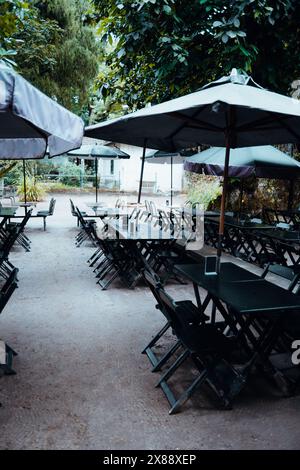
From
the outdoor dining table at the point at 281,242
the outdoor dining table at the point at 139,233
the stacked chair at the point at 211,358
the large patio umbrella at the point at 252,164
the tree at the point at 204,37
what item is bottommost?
the stacked chair at the point at 211,358

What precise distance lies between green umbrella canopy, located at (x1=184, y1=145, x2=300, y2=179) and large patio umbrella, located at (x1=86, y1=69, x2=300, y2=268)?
4.90 feet

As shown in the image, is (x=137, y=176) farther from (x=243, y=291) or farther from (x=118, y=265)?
(x=243, y=291)

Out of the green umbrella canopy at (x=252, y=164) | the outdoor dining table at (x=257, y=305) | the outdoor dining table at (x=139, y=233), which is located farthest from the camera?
the green umbrella canopy at (x=252, y=164)

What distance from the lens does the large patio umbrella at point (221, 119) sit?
2834 mm

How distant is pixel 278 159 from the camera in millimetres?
7488

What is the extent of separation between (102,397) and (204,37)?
6.99 metres

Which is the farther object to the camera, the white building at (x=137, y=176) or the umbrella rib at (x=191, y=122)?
the white building at (x=137, y=176)

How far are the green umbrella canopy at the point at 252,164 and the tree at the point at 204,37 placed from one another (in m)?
1.53

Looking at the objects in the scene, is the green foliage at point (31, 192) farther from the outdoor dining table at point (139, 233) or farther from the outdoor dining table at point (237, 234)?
the outdoor dining table at point (139, 233)

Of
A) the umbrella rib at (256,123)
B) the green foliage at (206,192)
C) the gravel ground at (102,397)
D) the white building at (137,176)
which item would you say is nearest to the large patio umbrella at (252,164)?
the umbrella rib at (256,123)

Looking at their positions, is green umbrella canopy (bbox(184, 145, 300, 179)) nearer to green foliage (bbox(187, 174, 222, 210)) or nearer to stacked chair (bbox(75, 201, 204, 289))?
stacked chair (bbox(75, 201, 204, 289))

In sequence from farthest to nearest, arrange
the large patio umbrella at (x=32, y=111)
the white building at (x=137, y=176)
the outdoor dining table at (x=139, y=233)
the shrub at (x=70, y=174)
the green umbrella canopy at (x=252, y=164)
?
the white building at (x=137, y=176)
the shrub at (x=70, y=174)
the green umbrella canopy at (x=252, y=164)
the outdoor dining table at (x=139, y=233)
the large patio umbrella at (x=32, y=111)

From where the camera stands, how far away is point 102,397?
123 inches

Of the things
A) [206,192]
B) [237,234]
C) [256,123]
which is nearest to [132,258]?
[237,234]
